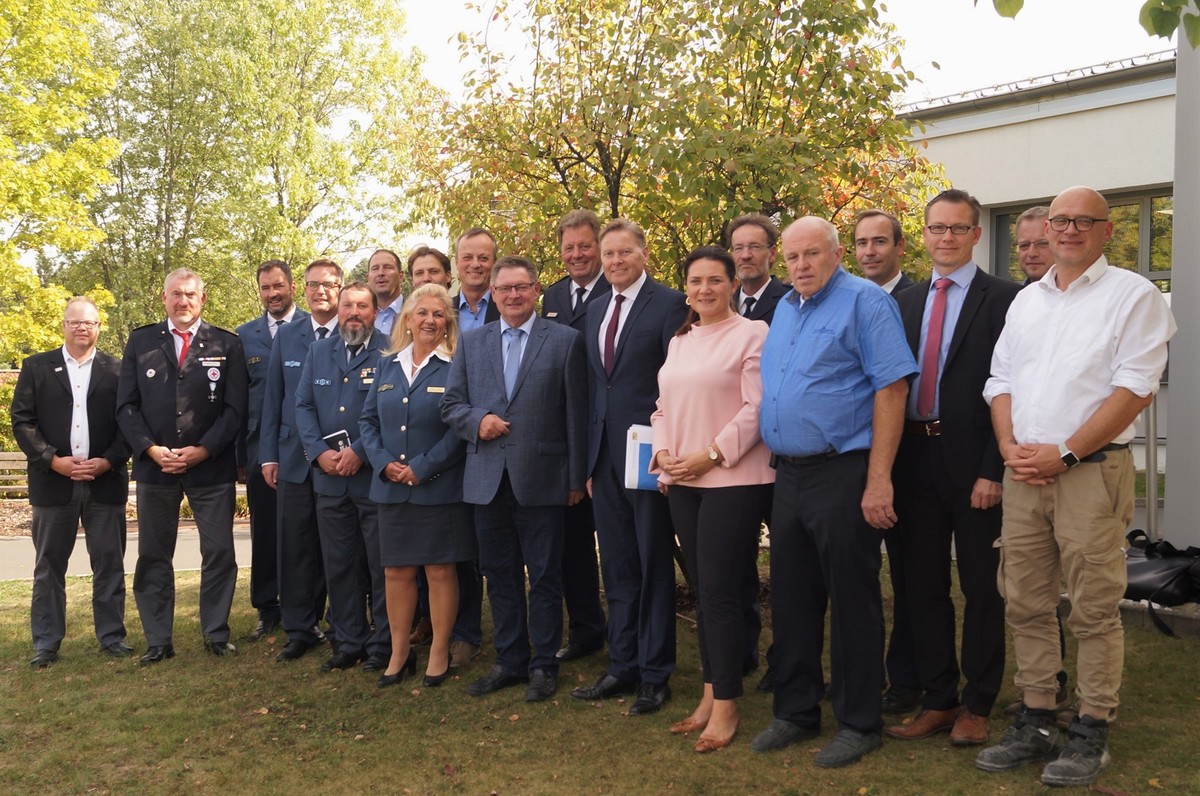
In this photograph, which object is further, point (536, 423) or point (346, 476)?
point (346, 476)

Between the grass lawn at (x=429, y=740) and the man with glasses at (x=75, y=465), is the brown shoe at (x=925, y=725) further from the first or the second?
the man with glasses at (x=75, y=465)

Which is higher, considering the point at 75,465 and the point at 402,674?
the point at 75,465

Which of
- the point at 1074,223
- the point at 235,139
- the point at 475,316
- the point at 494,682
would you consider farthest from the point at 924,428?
the point at 235,139

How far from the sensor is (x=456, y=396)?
567cm

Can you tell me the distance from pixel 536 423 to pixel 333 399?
4.77 ft

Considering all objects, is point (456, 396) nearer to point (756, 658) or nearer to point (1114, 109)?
point (756, 658)

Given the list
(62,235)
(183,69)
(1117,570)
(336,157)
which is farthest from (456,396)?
(183,69)

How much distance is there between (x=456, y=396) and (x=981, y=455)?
103 inches

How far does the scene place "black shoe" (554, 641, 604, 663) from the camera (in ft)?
20.6

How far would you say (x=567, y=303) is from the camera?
6.07m

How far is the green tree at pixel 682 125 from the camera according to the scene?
6.54m

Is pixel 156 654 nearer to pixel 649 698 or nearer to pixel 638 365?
pixel 649 698

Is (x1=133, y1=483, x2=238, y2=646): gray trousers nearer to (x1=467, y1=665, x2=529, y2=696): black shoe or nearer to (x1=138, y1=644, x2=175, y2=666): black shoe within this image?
(x1=138, y1=644, x2=175, y2=666): black shoe

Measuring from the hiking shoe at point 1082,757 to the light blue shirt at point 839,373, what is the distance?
1365 millimetres
